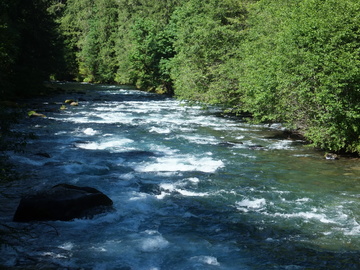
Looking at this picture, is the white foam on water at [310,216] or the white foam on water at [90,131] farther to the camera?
the white foam on water at [90,131]

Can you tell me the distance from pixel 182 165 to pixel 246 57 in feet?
35.7

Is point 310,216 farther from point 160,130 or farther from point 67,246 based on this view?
point 160,130

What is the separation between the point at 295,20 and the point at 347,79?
4057 millimetres

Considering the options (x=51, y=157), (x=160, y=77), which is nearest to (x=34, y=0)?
(x=160, y=77)

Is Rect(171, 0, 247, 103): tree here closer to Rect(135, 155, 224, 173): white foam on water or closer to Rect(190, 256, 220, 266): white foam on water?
Rect(135, 155, 224, 173): white foam on water

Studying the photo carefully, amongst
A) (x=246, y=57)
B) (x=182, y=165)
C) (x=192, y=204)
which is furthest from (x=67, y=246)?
(x=246, y=57)

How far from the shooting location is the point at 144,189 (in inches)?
478

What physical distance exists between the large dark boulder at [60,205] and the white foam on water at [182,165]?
446cm

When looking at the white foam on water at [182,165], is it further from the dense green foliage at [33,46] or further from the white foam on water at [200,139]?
the dense green foliage at [33,46]

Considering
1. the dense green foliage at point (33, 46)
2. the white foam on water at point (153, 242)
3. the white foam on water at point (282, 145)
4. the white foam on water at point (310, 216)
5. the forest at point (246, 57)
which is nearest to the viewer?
the white foam on water at point (153, 242)

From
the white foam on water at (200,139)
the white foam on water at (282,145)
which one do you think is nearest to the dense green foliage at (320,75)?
the white foam on water at (282,145)

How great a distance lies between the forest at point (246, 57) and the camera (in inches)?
597

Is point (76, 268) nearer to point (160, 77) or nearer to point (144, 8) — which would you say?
point (160, 77)

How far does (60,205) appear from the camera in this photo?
31.6ft
